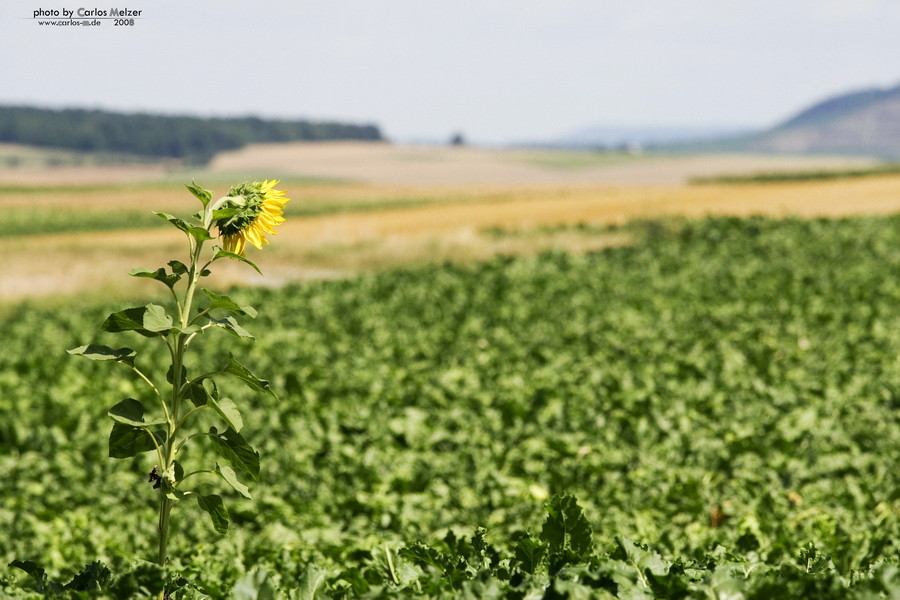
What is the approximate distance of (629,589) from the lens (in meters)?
2.92

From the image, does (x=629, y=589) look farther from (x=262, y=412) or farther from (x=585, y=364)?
(x=585, y=364)

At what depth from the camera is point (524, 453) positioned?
315 inches

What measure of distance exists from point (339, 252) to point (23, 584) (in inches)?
1054

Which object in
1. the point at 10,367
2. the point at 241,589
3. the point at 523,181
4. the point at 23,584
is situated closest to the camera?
the point at 241,589

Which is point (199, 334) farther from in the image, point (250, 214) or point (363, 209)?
point (363, 209)

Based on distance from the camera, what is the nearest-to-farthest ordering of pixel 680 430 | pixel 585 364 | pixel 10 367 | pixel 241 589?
pixel 241 589 → pixel 680 430 → pixel 585 364 → pixel 10 367

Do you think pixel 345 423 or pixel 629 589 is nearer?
pixel 629 589

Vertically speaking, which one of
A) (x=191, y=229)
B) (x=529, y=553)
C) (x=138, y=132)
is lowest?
(x=529, y=553)

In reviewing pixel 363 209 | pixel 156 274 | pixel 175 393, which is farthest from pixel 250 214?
pixel 363 209

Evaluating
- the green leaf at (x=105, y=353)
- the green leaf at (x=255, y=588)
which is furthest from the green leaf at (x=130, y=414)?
the green leaf at (x=255, y=588)

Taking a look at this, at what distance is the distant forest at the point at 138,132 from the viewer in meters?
143

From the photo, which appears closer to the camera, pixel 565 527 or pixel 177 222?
pixel 177 222

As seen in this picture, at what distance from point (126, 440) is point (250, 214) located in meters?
0.92

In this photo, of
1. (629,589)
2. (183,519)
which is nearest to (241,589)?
(629,589)
